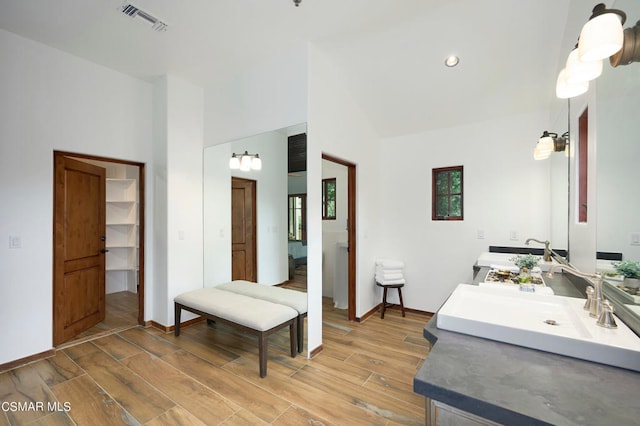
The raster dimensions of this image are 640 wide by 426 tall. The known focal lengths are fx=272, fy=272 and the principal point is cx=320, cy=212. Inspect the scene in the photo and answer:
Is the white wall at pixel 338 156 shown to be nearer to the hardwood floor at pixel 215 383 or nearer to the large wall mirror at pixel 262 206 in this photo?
the large wall mirror at pixel 262 206

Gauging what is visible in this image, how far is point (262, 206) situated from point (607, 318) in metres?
2.99

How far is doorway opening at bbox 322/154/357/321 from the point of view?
11.8 ft

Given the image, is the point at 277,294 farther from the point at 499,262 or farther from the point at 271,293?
the point at 499,262

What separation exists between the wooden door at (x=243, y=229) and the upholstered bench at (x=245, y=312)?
16.1 inches

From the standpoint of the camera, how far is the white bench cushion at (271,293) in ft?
8.91

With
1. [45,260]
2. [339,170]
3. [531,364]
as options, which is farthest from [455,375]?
[45,260]

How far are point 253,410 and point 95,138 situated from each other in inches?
126

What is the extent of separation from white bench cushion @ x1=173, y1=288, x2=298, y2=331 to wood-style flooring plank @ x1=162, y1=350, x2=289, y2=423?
42 centimetres

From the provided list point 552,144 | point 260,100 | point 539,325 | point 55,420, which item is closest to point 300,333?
point 55,420

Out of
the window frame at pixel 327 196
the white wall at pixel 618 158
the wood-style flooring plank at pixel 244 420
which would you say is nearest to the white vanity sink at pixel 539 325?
the white wall at pixel 618 158

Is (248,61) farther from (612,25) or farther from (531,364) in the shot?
(531,364)

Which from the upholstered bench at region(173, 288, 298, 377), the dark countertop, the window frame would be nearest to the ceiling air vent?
the window frame

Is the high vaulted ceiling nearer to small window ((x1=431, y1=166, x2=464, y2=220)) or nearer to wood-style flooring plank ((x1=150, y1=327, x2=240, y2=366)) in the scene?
small window ((x1=431, y1=166, x2=464, y2=220))

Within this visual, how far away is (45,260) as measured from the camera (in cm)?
266
